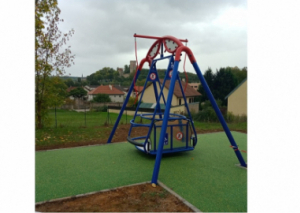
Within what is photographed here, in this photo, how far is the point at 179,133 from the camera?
6.46 meters

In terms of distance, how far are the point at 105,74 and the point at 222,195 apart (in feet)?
172

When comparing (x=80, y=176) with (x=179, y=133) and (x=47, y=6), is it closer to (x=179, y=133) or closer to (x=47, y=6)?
(x=179, y=133)

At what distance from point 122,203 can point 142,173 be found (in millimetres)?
1416

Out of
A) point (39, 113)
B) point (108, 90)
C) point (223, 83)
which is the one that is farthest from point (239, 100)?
point (108, 90)

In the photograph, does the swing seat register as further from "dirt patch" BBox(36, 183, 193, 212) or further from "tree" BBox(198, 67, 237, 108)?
"tree" BBox(198, 67, 237, 108)

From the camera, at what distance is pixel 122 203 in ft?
11.8

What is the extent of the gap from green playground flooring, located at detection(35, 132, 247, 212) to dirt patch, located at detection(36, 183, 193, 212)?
0.25 meters

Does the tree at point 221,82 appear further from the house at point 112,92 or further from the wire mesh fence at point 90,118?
the house at point 112,92

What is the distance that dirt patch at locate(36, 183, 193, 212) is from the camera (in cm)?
342

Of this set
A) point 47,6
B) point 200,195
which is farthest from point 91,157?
point 47,6

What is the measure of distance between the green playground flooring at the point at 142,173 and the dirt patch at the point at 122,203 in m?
0.25

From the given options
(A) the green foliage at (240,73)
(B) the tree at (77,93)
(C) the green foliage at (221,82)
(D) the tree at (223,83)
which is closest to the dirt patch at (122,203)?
(C) the green foliage at (221,82)

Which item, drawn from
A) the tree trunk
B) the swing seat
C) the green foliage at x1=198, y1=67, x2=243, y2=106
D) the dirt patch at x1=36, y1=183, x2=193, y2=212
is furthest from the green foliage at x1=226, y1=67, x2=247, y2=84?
the dirt patch at x1=36, y1=183, x2=193, y2=212

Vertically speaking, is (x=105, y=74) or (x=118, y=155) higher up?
(x=105, y=74)
